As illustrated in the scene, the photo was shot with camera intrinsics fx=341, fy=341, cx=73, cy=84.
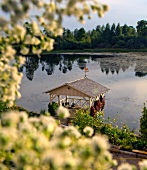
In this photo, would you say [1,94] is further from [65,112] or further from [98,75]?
[98,75]

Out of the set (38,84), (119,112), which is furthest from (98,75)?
(119,112)

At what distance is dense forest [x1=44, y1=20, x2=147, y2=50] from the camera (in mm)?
75438

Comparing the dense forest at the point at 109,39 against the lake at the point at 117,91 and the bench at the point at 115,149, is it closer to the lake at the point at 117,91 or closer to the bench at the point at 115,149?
the lake at the point at 117,91

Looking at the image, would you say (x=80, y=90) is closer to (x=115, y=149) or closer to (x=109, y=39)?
(x=115, y=149)

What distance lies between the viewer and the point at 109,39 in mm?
82438

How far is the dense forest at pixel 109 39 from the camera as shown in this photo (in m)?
75.4

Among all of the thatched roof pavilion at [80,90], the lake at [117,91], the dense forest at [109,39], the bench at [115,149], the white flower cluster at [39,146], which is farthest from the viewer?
the dense forest at [109,39]

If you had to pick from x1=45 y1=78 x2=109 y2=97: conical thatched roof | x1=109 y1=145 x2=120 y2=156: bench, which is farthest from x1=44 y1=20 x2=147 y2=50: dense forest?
x1=109 y1=145 x2=120 y2=156: bench

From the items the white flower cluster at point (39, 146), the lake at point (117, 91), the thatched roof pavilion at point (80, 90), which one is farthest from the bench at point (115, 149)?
the white flower cluster at point (39, 146)

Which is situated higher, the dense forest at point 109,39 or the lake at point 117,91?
the dense forest at point 109,39

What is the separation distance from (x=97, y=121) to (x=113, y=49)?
6554 cm

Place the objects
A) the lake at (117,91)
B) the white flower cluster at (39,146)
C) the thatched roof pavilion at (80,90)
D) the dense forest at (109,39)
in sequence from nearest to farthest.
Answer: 1. the white flower cluster at (39,146)
2. the thatched roof pavilion at (80,90)
3. the lake at (117,91)
4. the dense forest at (109,39)

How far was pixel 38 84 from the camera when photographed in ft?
110

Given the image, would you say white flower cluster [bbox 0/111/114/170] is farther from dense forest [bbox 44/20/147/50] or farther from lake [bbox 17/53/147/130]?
dense forest [bbox 44/20/147/50]
